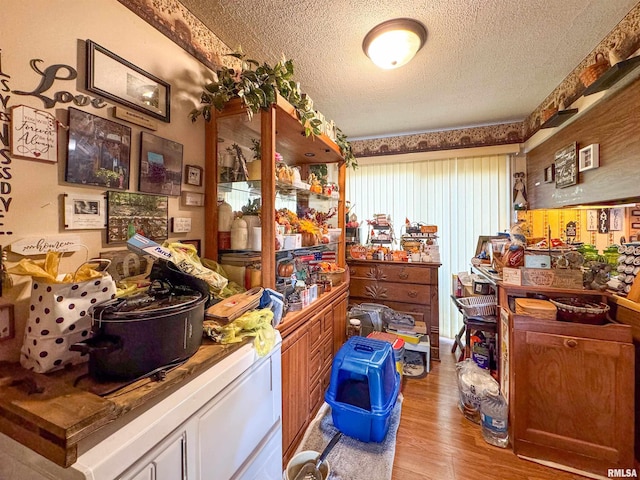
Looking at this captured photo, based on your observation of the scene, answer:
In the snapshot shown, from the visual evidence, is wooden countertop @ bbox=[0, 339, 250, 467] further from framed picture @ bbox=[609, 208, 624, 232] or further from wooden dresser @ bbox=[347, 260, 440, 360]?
framed picture @ bbox=[609, 208, 624, 232]

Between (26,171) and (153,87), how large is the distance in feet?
2.23

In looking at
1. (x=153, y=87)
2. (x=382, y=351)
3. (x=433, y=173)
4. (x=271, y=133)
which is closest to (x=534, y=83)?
(x=433, y=173)

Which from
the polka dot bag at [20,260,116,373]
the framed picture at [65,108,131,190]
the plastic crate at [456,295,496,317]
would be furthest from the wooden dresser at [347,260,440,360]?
the polka dot bag at [20,260,116,373]

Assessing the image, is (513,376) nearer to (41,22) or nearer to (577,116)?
(577,116)

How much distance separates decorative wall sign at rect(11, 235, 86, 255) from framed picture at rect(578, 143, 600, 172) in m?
3.11

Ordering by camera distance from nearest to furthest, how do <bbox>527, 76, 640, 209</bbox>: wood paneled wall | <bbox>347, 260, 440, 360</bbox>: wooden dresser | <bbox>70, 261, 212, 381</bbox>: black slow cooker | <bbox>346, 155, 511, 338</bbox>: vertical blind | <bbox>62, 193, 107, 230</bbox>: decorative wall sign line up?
<bbox>70, 261, 212, 381</bbox>: black slow cooker, <bbox>62, 193, 107, 230</bbox>: decorative wall sign, <bbox>527, 76, 640, 209</bbox>: wood paneled wall, <bbox>347, 260, 440, 360</bbox>: wooden dresser, <bbox>346, 155, 511, 338</bbox>: vertical blind

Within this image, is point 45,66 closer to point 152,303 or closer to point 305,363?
point 152,303

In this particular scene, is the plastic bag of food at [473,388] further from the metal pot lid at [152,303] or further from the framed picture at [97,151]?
the framed picture at [97,151]

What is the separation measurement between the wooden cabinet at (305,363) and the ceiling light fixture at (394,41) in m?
1.72

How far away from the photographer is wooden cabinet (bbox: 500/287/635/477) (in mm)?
1478

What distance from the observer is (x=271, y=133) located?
148 cm

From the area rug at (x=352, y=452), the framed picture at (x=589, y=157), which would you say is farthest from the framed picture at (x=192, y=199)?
the framed picture at (x=589, y=157)

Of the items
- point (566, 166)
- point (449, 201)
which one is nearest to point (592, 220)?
point (566, 166)

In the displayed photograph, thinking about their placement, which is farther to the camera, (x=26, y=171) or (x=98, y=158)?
(x=98, y=158)
